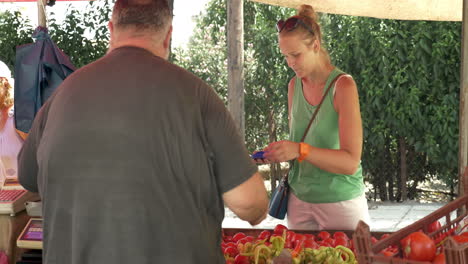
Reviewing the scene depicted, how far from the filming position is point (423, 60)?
6.91 metres

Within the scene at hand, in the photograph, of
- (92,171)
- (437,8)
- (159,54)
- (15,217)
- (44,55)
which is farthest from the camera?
(437,8)

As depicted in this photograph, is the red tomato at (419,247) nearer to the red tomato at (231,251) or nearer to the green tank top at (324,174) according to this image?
the red tomato at (231,251)

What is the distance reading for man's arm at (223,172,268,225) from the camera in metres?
1.70

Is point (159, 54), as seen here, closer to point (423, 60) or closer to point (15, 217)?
point (15, 217)

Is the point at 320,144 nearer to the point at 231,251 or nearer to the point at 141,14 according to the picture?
the point at 231,251

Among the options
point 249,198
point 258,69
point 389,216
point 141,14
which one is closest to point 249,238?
point 249,198

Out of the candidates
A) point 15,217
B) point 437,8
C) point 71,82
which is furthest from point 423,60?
point 71,82

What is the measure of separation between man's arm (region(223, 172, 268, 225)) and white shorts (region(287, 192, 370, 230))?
38.0 inches

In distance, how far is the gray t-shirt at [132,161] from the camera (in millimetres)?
1592

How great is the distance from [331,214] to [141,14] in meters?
1.38

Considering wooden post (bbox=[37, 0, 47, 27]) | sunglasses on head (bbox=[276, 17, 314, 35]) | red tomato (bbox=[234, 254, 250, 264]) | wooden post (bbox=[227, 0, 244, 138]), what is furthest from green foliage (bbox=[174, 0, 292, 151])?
red tomato (bbox=[234, 254, 250, 264])

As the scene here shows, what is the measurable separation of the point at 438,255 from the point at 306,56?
1.27 meters

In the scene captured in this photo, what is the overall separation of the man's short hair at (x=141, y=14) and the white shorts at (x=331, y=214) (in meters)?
1.31

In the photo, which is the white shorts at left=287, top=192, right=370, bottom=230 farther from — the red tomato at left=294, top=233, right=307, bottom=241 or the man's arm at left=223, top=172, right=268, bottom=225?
the man's arm at left=223, top=172, right=268, bottom=225
